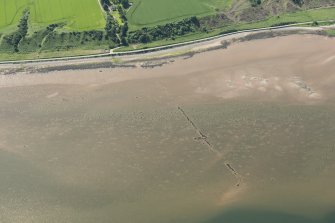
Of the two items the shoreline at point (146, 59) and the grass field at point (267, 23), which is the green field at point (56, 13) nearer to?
the shoreline at point (146, 59)

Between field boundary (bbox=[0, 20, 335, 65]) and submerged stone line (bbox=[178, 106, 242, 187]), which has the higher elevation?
field boundary (bbox=[0, 20, 335, 65])

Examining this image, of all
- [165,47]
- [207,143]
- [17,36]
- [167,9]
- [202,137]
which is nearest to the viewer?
[207,143]

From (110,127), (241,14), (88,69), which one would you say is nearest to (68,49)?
(88,69)

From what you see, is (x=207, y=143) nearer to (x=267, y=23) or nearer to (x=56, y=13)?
(x=267, y=23)

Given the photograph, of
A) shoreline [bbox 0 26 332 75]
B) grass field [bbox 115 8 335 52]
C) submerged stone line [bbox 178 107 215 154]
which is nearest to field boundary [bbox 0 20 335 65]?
shoreline [bbox 0 26 332 75]

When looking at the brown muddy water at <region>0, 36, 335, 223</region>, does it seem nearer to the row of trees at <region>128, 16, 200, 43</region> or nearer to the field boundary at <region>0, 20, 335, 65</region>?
the field boundary at <region>0, 20, 335, 65</region>

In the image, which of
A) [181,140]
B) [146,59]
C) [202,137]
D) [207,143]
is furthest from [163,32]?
[207,143]
